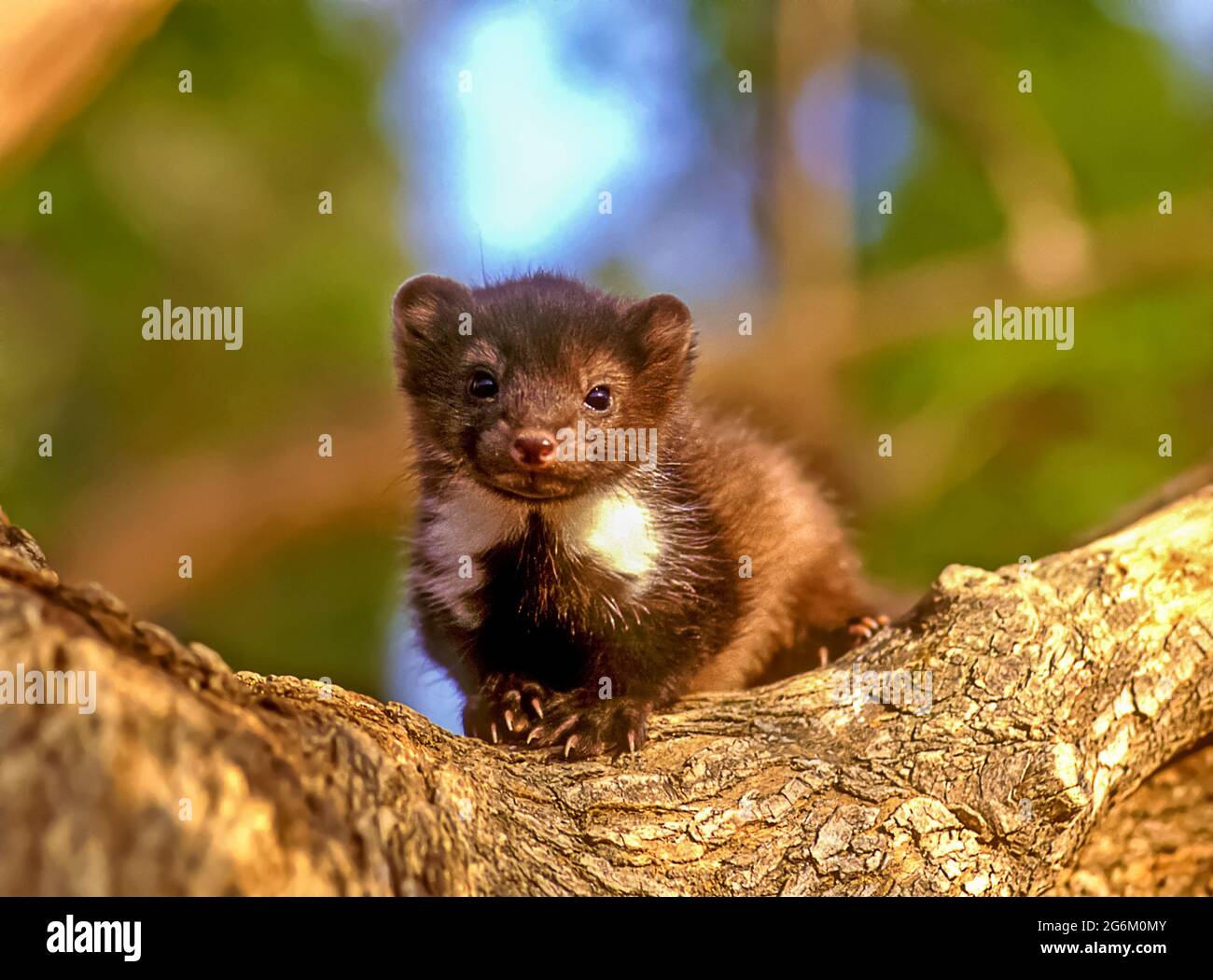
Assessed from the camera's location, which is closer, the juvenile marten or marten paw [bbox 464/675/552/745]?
marten paw [bbox 464/675/552/745]

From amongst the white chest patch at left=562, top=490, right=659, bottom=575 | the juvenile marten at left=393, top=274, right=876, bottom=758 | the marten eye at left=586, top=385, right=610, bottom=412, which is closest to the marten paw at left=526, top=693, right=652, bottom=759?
the juvenile marten at left=393, top=274, right=876, bottom=758

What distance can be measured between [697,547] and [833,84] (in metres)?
2.89

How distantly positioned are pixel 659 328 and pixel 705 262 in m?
1.35

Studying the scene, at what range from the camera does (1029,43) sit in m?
5.06

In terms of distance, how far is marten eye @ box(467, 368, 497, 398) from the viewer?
273cm

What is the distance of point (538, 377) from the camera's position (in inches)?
105

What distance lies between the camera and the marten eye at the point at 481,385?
108 inches

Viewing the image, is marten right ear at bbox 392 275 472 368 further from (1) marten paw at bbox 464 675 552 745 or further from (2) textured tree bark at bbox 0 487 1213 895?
(2) textured tree bark at bbox 0 487 1213 895

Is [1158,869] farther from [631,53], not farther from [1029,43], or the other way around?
[1029,43]

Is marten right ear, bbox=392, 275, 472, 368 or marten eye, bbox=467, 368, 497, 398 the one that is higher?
marten right ear, bbox=392, 275, 472, 368

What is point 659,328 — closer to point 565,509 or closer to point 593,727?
point 565,509

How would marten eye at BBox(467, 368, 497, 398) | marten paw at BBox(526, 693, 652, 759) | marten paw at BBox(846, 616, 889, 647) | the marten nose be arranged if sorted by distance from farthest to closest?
marten paw at BBox(846, 616, 889, 647), marten eye at BBox(467, 368, 497, 398), the marten nose, marten paw at BBox(526, 693, 652, 759)

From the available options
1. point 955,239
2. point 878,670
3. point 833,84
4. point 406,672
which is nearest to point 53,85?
point 406,672

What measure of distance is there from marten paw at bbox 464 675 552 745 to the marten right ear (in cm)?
94
